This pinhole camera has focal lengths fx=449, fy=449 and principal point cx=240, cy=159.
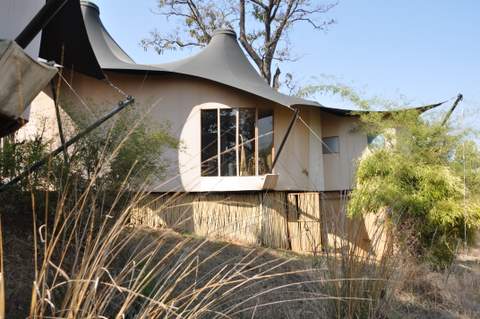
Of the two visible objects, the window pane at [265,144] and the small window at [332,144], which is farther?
the small window at [332,144]

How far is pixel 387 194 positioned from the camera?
6980 millimetres

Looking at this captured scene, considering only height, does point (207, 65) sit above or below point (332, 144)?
above

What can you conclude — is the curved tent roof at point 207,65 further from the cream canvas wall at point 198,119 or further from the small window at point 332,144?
the small window at point 332,144

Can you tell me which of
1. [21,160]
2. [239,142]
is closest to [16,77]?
[21,160]

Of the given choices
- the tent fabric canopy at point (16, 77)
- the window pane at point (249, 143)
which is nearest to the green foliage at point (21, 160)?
the tent fabric canopy at point (16, 77)

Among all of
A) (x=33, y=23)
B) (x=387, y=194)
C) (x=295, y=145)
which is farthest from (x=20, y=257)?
(x=295, y=145)

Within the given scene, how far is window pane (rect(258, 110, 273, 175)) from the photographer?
33.2ft

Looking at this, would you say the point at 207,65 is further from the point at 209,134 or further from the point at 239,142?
the point at 239,142

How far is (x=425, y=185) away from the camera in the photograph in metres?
6.96

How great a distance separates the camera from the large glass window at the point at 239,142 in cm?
996

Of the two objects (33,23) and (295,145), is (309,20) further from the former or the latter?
(33,23)

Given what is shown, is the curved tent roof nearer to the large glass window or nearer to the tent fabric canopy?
the large glass window

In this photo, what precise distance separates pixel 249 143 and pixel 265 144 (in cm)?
42

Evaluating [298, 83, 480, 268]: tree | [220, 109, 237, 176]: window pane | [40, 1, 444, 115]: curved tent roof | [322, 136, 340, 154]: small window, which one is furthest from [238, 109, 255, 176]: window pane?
[298, 83, 480, 268]: tree
